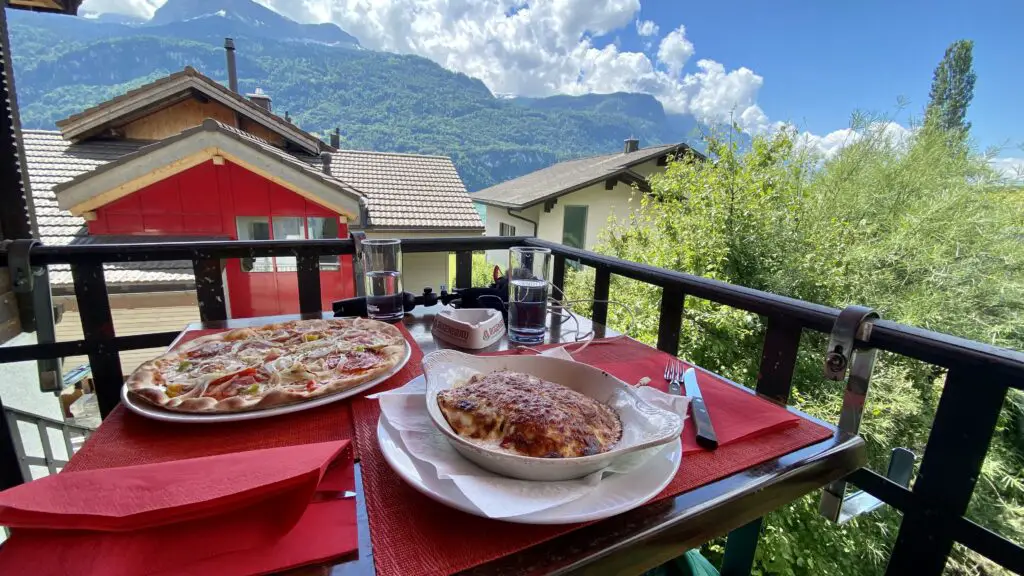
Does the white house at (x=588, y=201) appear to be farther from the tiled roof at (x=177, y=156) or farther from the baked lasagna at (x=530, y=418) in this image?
the baked lasagna at (x=530, y=418)

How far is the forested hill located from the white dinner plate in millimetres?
18321

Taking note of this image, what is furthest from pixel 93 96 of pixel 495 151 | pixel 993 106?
pixel 993 106

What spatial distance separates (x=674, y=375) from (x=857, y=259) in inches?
281

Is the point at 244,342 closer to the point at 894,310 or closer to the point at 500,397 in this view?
the point at 500,397

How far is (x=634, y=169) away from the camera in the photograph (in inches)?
424

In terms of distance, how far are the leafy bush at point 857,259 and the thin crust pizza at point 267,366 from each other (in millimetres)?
4351

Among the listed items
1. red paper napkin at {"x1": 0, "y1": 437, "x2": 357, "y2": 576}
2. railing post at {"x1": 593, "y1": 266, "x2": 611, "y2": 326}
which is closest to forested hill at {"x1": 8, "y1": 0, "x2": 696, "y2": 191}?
railing post at {"x1": 593, "y1": 266, "x2": 611, "y2": 326}

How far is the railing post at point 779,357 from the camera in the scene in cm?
90

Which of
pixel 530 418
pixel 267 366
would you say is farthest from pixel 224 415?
pixel 530 418

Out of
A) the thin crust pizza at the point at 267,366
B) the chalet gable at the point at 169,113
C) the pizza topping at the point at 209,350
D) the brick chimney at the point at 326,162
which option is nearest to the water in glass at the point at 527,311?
the thin crust pizza at the point at 267,366

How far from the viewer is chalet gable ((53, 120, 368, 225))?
388cm

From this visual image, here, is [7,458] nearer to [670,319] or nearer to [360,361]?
[360,361]

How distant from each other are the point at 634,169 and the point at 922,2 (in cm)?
1705

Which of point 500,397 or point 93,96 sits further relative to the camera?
point 93,96
